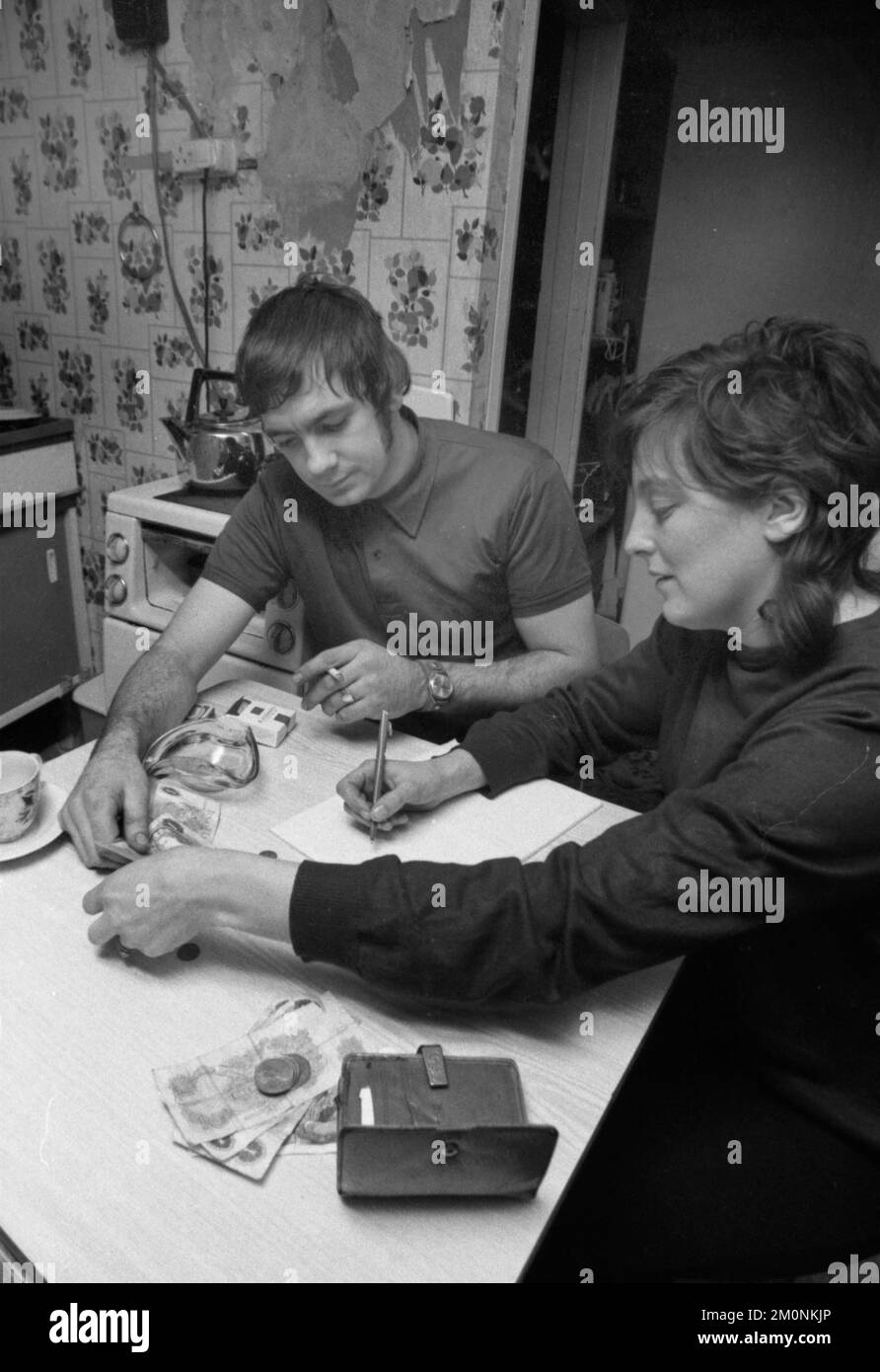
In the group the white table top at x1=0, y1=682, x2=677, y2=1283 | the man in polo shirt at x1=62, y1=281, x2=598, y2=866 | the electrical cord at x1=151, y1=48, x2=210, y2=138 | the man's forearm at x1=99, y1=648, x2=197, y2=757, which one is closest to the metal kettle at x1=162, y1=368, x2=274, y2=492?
the man in polo shirt at x1=62, y1=281, x2=598, y2=866

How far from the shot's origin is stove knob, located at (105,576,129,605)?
215 centimetres

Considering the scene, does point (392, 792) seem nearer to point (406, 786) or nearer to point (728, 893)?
point (406, 786)

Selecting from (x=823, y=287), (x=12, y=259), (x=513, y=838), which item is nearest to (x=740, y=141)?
(x=823, y=287)

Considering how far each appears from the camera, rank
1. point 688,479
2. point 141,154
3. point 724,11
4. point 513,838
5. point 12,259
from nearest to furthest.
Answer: point 688,479 → point 513,838 → point 724,11 → point 141,154 → point 12,259

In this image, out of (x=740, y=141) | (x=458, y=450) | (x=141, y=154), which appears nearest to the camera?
(x=458, y=450)

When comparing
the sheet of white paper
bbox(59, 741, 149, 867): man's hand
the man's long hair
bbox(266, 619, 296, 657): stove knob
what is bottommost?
bbox(266, 619, 296, 657): stove knob

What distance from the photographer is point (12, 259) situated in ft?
9.16

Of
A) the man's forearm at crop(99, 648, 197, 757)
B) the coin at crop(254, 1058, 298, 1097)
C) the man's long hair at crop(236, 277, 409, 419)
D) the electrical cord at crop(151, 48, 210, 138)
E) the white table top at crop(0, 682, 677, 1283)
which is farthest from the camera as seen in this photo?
the electrical cord at crop(151, 48, 210, 138)

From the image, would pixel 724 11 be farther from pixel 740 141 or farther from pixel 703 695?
pixel 703 695

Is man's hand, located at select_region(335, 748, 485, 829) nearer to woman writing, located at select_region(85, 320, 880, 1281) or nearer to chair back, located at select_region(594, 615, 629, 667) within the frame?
woman writing, located at select_region(85, 320, 880, 1281)

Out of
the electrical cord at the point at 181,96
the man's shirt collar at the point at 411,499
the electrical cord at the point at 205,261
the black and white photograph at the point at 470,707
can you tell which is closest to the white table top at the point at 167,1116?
the black and white photograph at the point at 470,707

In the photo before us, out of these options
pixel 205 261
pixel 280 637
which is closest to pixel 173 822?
pixel 280 637

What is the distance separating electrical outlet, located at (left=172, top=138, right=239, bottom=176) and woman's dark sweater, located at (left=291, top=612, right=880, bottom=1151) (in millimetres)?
2016
